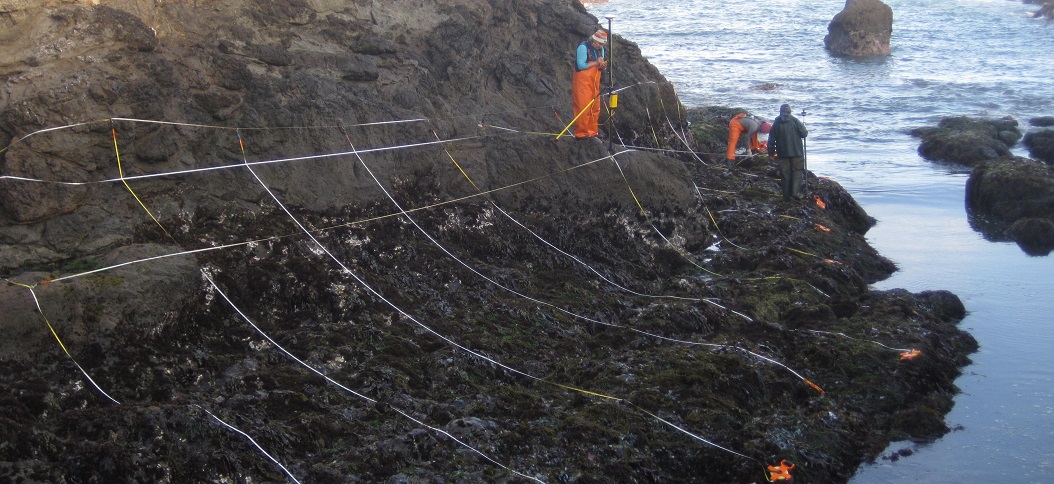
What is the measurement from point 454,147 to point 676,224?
9.86 feet

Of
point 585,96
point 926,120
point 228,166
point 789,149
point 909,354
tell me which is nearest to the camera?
point 909,354

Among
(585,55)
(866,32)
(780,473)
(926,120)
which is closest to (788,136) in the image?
(585,55)

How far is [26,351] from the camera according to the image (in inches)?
271

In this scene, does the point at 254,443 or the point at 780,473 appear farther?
the point at 780,473

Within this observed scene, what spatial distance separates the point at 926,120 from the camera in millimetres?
23250

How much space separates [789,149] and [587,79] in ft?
11.4

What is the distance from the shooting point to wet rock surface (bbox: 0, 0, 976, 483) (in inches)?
266

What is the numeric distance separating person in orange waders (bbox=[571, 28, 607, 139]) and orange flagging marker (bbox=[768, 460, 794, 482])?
6052mm

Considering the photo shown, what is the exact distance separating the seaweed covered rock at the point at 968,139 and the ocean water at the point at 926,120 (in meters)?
0.43

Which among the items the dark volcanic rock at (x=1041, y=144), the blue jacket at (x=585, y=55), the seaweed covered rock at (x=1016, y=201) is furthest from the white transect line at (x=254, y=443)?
the dark volcanic rock at (x=1041, y=144)

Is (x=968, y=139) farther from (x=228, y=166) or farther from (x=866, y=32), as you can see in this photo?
(x=866, y=32)

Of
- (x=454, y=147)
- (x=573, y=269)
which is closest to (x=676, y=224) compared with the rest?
(x=573, y=269)

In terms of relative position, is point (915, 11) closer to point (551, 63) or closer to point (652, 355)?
point (551, 63)

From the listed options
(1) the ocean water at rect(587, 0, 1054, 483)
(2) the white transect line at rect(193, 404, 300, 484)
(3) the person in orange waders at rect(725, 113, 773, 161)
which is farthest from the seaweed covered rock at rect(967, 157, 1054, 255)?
(2) the white transect line at rect(193, 404, 300, 484)
